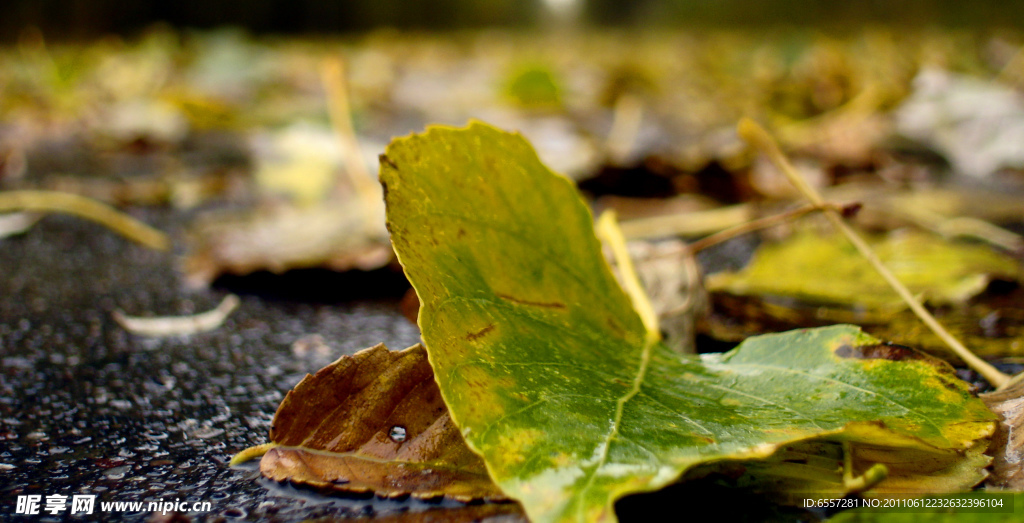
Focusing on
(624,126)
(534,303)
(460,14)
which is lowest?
(624,126)

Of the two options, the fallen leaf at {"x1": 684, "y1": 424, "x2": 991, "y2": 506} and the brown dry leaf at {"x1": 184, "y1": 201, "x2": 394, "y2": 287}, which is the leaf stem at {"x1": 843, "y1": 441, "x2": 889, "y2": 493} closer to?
the fallen leaf at {"x1": 684, "y1": 424, "x2": 991, "y2": 506}

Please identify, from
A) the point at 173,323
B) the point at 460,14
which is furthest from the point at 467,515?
the point at 460,14

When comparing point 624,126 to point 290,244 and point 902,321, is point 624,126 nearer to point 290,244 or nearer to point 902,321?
point 290,244

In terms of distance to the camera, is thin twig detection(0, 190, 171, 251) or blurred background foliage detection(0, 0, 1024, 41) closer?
thin twig detection(0, 190, 171, 251)

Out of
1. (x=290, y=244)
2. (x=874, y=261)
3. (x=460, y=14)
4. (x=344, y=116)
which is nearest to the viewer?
(x=874, y=261)

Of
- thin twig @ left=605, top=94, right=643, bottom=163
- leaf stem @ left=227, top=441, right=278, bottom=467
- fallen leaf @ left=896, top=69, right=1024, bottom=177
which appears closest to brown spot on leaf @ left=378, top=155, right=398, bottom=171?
leaf stem @ left=227, top=441, right=278, bottom=467

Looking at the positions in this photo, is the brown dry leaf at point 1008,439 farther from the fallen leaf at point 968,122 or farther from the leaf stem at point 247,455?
the fallen leaf at point 968,122

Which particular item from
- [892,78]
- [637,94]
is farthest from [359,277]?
[637,94]
